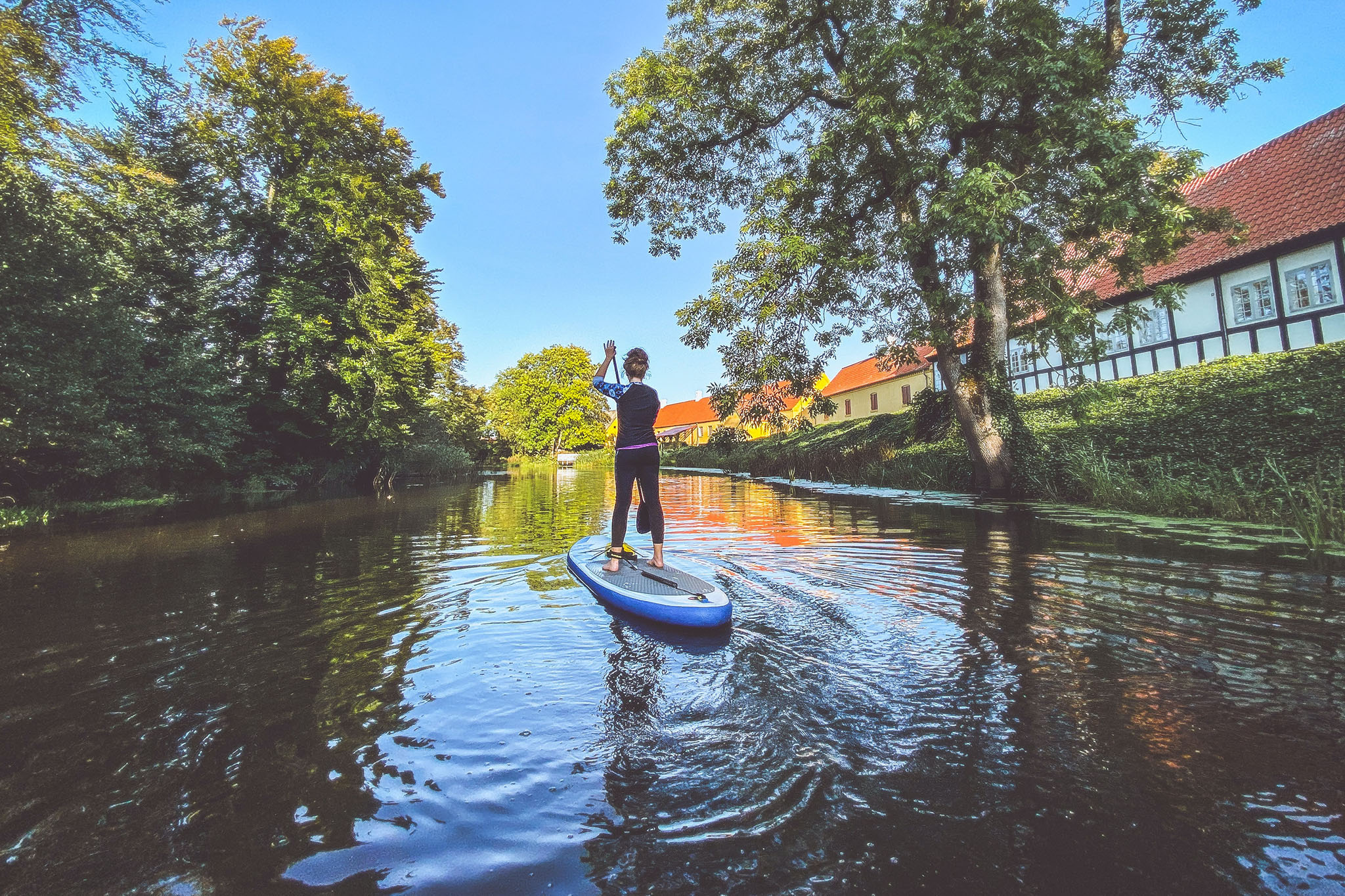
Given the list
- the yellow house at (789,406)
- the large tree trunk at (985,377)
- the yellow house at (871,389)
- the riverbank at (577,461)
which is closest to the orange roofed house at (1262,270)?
the large tree trunk at (985,377)

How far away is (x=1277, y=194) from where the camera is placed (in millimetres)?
15062

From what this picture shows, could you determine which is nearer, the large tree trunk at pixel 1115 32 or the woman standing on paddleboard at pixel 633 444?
the woman standing on paddleboard at pixel 633 444

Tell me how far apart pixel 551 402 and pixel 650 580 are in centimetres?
6124

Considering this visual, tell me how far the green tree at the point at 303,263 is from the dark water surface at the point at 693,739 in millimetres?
17053

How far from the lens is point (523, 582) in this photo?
5.98m

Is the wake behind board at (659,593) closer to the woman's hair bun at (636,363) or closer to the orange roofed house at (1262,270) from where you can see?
the woman's hair bun at (636,363)

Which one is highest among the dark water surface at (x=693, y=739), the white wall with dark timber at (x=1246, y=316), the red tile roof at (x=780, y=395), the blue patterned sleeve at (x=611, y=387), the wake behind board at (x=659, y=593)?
the white wall with dark timber at (x=1246, y=316)

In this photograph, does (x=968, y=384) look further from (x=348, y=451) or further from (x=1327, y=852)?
(x=348, y=451)

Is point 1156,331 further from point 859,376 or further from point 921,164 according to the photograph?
point 859,376

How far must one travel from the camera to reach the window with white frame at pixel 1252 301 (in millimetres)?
14336

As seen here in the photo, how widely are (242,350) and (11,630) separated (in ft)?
→ 65.4

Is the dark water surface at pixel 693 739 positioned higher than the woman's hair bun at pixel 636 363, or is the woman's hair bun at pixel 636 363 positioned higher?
the woman's hair bun at pixel 636 363

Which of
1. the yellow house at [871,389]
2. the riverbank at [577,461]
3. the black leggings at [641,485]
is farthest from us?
the riverbank at [577,461]

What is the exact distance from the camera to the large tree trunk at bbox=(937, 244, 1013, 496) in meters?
12.0
